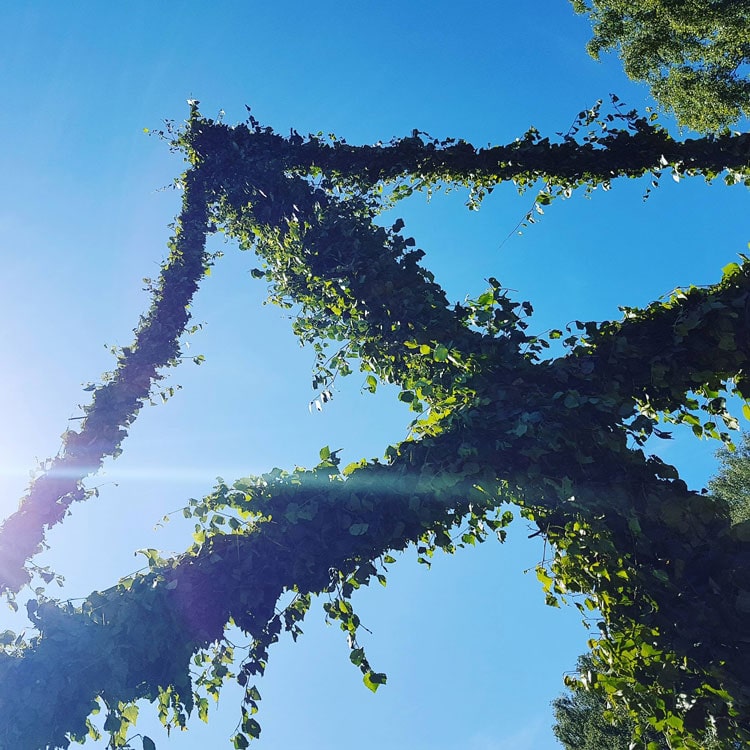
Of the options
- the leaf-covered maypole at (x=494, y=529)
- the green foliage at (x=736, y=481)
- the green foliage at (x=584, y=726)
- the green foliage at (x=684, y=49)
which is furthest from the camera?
the green foliage at (x=736, y=481)

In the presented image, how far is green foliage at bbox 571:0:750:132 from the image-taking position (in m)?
15.7

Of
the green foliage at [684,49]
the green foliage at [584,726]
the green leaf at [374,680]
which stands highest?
the green foliage at [684,49]

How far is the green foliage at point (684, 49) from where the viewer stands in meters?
15.7

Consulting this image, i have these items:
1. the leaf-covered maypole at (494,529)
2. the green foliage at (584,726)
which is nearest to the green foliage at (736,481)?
the green foliage at (584,726)

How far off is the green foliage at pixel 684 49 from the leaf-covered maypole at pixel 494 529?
15282 millimetres

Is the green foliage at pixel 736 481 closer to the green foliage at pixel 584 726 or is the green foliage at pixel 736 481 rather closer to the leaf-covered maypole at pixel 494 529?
the green foliage at pixel 584 726

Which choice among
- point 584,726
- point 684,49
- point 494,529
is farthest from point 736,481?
point 494,529

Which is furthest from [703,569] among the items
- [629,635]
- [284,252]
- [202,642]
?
[284,252]

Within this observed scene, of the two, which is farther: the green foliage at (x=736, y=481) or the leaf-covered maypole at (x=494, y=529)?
the green foliage at (x=736, y=481)

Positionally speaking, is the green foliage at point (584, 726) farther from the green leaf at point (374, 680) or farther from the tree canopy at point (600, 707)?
the green leaf at point (374, 680)

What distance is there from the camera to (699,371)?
4910 mm

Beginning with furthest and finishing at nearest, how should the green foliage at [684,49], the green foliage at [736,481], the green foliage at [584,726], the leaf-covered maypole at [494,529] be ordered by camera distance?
the green foliage at [736,481] → the green foliage at [584,726] → the green foliage at [684,49] → the leaf-covered maypole at [494,529]

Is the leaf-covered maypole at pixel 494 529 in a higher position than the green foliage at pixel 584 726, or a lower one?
lower

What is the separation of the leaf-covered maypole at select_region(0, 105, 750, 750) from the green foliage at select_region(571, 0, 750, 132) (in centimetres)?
1528
